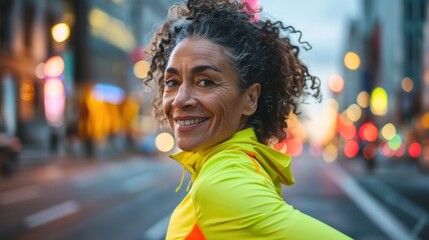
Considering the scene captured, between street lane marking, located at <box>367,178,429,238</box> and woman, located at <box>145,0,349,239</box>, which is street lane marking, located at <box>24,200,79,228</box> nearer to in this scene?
street lane marking, located at <box>367,178,429,238</box>

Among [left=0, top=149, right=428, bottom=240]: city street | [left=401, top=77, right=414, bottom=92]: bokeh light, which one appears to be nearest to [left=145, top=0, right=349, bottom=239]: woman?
[left=0, top=149, right=428, bottom=240]: city street

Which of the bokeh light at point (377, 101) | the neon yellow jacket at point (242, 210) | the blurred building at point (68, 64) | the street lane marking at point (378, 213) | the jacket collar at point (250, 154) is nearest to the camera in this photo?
the neon yellow jacket at point (242, 210)

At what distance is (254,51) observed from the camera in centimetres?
196

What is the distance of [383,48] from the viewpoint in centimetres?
9944

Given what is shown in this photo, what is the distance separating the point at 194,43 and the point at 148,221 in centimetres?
1256

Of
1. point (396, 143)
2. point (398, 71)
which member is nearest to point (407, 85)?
point (398, 71)

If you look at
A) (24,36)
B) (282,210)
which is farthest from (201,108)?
(24,36)

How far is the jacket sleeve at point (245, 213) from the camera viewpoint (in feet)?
4.65

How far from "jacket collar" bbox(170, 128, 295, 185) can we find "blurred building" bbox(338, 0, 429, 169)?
39000 millimetres

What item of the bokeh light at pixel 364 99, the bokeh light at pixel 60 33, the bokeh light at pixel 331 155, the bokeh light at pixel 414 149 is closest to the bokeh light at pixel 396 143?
the bokeh light at pixel 414 149

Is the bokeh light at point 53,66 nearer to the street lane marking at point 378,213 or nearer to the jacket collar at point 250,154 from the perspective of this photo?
the street lane marking at point 378,213

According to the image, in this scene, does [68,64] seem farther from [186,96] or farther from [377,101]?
[186,96]

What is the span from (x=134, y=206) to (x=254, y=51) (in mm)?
15480

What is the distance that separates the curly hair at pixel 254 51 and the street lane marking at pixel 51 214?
1166 centimetres
